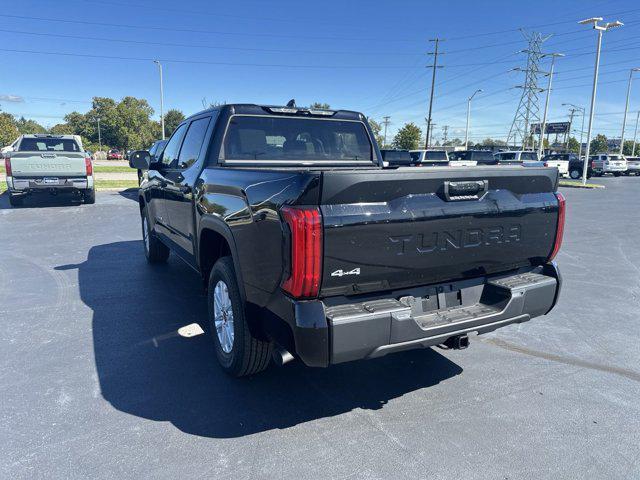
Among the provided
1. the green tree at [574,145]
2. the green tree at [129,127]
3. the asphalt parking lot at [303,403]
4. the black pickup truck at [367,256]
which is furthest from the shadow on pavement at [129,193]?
the green tree at [574,145]

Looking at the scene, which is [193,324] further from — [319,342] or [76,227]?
[76,227]

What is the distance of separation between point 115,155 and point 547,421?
78.0 metres

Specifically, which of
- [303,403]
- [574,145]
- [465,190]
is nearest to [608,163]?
[465,190]

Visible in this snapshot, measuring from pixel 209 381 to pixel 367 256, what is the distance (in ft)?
5.60

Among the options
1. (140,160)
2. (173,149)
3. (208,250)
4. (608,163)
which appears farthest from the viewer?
(608,163)

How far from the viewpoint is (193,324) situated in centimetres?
455

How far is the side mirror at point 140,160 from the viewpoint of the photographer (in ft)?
19.6

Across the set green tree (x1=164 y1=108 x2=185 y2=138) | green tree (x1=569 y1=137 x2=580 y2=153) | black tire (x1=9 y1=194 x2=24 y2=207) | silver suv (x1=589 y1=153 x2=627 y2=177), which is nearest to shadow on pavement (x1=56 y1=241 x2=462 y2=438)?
black tire (x1=9 y1=194 x2=24 y2=207)

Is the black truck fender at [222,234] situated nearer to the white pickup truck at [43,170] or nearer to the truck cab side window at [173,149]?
the truck cab side window at [173,149]

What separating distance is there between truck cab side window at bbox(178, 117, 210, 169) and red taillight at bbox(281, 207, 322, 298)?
7.27ft

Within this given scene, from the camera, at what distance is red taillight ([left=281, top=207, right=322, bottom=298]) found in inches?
91.9

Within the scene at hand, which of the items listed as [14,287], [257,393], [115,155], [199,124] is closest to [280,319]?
[257,393]

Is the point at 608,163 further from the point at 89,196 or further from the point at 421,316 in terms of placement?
the point at 421,316

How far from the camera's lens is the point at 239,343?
3170mm
